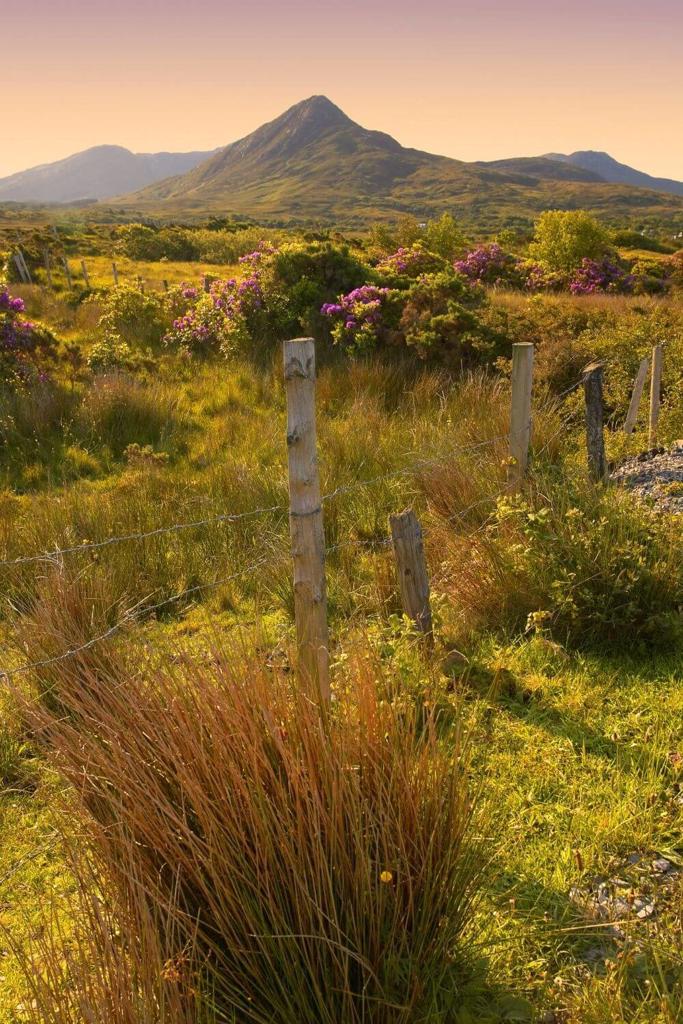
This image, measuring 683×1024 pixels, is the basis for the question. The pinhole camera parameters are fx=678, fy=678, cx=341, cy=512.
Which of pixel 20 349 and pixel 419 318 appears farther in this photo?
pixel 20 349

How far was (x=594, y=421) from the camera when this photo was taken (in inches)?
195

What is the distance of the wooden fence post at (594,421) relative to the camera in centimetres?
488

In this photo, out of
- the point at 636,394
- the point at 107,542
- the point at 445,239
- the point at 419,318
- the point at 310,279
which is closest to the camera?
the point at 107,542

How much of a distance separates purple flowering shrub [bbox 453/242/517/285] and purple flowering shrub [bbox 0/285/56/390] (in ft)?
35.5

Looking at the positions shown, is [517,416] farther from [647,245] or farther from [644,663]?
[647,245]

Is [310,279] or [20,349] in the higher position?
[310,279]

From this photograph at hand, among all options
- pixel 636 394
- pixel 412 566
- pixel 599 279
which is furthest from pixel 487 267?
pixel 412 566

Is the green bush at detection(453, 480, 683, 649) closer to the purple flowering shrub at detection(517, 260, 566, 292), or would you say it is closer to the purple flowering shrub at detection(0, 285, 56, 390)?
the purple flowering shrub at detection(0, 285, 56, 390)

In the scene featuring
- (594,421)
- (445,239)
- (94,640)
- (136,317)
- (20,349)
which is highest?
(445,239)

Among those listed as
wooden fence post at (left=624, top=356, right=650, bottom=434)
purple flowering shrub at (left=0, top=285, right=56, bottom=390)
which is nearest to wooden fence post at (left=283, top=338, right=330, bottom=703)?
wooden fence post at (left=624, top=356, right=650, bottom=434)

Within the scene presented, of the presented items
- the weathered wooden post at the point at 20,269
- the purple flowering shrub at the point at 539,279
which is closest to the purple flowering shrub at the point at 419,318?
the purple flowering shrub at the point at 539,279

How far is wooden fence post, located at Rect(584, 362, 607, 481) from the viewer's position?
4.88 m

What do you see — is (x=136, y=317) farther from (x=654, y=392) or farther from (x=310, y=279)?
(x=654, y=392)

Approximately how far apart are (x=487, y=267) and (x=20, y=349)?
40.3 ft
